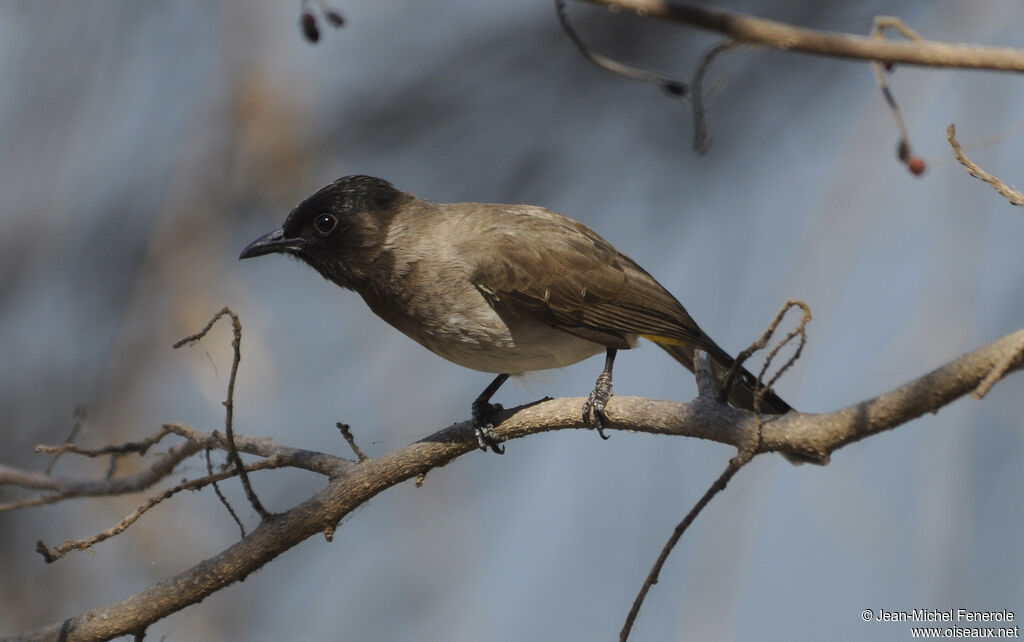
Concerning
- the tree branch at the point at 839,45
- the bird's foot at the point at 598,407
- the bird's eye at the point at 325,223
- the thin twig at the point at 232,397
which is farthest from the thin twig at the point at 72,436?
the tree branch at the point at 839,45

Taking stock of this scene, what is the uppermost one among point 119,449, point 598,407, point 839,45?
point 839,45

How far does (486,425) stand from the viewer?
3.71 metres

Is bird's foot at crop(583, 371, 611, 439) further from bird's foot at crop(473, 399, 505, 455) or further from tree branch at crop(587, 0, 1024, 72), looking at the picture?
tree branch at crop(587, 0, 1024, 72)

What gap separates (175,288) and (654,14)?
5118 mm

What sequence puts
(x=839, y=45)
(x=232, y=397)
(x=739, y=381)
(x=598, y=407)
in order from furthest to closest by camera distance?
1. (x=739, y=381)
2. (x=598, y=407)
3. (x=232, y=397)
4. (x=839, y=45)

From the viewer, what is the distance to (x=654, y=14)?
2082 mm

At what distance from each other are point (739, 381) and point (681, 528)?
1.17 meters

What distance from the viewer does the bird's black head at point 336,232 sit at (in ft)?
A: 13.8

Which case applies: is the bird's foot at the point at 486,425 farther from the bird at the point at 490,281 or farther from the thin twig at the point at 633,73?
the thin twig at the point at 633,73

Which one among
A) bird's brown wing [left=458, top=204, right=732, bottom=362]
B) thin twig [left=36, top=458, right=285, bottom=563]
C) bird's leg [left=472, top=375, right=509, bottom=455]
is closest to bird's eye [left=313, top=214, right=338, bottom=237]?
bird's brown wing [left=458, top=204, right=732, bottom=362]

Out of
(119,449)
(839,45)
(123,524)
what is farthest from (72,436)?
(839,45)

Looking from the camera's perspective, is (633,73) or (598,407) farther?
(598,407)

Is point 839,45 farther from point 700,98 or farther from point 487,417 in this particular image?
point 487,417

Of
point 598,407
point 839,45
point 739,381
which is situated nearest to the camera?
point 839,45
